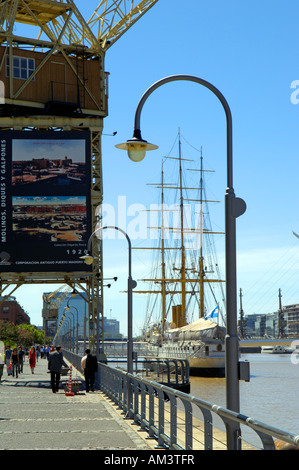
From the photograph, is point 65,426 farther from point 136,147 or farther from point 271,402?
point 271,402

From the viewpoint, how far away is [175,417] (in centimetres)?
1249

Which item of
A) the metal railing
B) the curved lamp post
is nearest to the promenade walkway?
the metal railing

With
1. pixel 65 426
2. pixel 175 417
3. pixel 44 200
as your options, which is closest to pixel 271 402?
pixel 44 200

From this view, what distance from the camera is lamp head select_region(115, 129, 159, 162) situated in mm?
10844

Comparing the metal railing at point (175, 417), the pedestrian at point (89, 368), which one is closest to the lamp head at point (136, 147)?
the metal railing at point (175, 417)

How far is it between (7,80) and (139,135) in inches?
1423

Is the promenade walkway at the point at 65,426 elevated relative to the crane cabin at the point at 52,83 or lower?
lower

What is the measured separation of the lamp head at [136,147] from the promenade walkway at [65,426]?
5.29m

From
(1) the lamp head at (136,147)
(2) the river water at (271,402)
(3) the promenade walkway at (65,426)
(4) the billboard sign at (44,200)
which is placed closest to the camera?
(1) the lamp head at (136,147)

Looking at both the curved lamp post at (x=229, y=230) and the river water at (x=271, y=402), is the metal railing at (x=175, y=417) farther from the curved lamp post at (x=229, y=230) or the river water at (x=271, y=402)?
the river water at (x=271, y=402)

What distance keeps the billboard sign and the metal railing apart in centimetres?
1760

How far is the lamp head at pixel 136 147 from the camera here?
10844mm

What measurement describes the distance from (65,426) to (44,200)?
28610 mm
